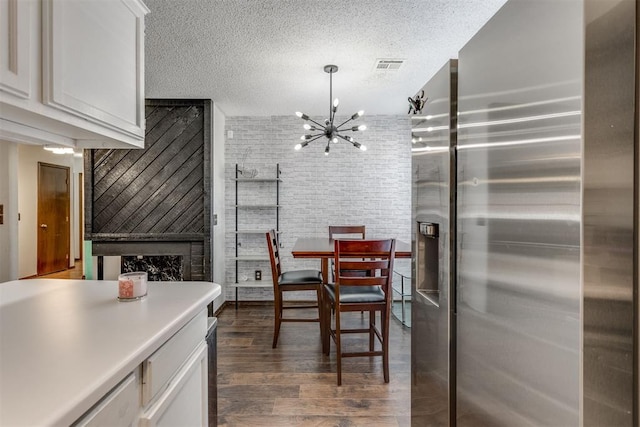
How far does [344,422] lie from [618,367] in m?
1.71

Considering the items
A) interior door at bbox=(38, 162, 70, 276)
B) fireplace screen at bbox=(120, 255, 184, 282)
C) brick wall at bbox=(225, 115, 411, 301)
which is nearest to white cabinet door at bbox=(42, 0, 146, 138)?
interior door at bbox=(38, 162, 70, 276)

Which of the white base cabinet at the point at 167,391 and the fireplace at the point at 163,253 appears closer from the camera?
the white base cabinet at the point at 167,391

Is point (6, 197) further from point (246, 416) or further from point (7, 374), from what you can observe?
point (246, 416)

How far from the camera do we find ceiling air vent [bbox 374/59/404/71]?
289cm

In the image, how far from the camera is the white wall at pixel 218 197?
4016 mm

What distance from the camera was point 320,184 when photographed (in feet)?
14.9

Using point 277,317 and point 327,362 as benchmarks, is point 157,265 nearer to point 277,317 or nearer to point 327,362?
point 277,317

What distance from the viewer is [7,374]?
2.28 feet

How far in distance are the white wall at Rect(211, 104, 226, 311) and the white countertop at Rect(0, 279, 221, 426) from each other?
102 inches

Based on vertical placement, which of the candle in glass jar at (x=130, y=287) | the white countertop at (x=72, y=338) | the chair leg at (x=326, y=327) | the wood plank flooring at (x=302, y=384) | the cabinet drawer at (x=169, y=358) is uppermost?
the candle in glass jar at (x=130, y=287)

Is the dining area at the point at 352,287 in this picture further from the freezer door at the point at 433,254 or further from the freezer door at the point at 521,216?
the freezer door at the point at 521,216

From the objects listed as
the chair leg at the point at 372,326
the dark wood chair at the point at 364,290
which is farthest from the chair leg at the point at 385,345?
the chair leg at the point at 372,326

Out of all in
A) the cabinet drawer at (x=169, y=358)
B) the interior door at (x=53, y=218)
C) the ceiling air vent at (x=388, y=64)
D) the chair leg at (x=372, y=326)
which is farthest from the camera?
the ceiling air vent at (x=388, y=64)

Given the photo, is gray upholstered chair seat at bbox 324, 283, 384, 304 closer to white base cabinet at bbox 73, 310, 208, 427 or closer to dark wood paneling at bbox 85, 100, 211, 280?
white base cabinet at bbox 73, 310, 208, 427
